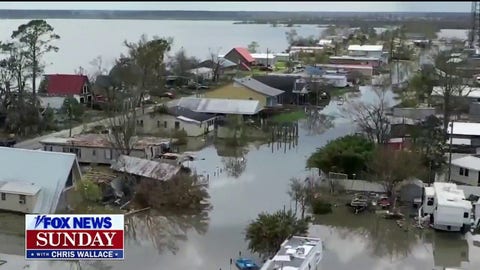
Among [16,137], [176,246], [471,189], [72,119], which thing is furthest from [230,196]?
[72,119]

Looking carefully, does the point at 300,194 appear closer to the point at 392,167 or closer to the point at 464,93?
the point at 392,167

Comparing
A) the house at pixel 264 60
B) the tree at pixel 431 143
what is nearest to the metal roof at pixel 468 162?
the tree at pixel 431 143

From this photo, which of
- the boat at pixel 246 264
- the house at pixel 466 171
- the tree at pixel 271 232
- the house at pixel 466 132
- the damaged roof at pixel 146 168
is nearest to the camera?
the boat at pixel 246 264

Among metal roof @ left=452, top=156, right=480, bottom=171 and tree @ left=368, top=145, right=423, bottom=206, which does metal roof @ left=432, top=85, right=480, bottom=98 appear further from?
tree @ left=368, top=145, right=423, bottom=206

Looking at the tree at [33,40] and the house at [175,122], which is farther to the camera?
the tree at [33,40]

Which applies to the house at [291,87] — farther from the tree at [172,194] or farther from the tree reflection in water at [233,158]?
the tree at [172,194]

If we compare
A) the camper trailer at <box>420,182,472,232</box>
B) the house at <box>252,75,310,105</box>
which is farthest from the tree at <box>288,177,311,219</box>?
the house at <box>252,75,310,105</box>
